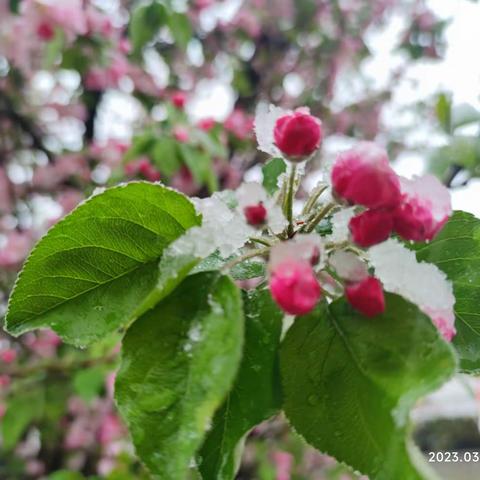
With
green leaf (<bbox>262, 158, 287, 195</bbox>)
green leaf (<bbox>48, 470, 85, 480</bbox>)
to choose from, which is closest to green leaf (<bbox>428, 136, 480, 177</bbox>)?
green leaf (<bbox>262, 158, 287, 195</bbox>)

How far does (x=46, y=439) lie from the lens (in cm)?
299

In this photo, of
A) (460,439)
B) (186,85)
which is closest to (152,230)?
(186,85)

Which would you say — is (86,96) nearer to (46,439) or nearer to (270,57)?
(270,57)

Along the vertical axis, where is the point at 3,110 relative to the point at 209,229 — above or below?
below

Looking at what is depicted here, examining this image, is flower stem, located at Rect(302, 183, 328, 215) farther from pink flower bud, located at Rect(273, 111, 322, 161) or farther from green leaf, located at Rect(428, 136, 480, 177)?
green leaf, located at Rect(428, 136, 480, 177)

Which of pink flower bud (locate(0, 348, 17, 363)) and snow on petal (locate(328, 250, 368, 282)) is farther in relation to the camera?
pink flower bud (locate(0, 348, 17, 363))

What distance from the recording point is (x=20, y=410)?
7.54ft

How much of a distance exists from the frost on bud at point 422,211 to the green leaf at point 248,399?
106 mm

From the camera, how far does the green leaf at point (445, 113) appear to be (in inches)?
47.2

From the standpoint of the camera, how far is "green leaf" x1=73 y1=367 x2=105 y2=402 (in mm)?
2090

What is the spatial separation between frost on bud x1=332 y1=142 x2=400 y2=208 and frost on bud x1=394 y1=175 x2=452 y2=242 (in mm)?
12

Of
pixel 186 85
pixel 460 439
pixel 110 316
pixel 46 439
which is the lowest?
pixel 460 439

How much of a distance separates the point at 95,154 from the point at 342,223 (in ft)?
8.26

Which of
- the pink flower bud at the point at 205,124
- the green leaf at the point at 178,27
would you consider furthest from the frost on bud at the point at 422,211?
the green leaf at the point at 178,27
